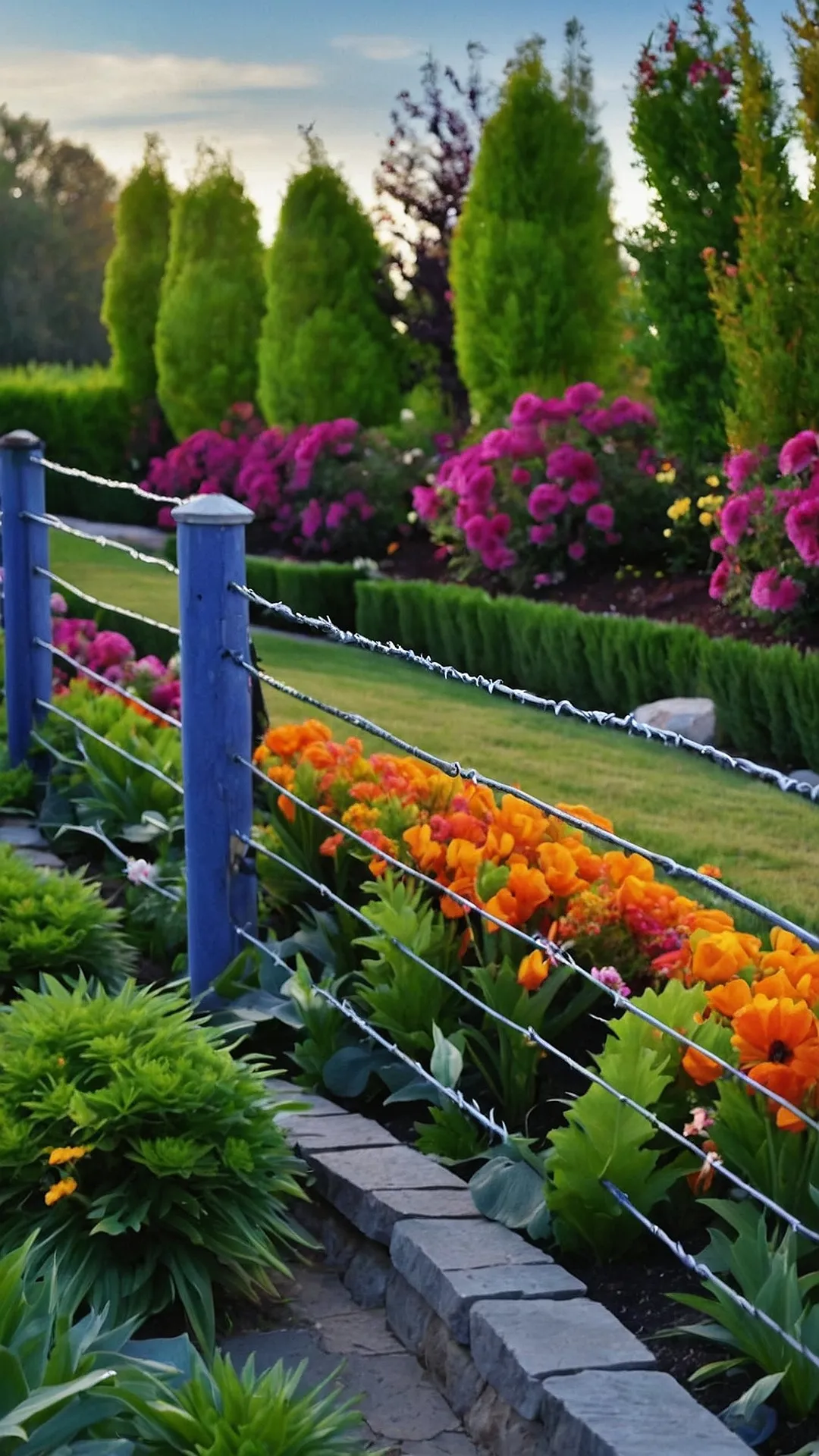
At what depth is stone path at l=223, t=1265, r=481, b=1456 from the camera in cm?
208

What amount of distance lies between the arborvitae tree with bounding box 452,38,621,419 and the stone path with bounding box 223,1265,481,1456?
34.6 feet

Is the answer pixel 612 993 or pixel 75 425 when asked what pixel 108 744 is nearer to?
pixel 612 993

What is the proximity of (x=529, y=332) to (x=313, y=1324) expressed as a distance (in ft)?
35.2

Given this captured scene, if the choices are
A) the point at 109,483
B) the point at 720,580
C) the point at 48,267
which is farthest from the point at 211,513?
the point at 48,267

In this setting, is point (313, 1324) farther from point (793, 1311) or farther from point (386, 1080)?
point (793, 1311)

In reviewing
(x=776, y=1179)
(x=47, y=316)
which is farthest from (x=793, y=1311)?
(x=47, y=316)

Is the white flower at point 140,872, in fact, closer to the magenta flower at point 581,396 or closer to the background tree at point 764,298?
the background tree at point 764,298

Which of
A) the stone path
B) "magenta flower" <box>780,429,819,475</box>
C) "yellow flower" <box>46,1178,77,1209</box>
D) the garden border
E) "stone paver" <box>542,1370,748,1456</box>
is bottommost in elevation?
the stone path

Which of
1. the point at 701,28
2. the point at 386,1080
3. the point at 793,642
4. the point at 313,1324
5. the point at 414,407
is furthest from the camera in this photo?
the point at 414,407

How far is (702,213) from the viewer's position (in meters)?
9.90

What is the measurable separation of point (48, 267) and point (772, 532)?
34.0m

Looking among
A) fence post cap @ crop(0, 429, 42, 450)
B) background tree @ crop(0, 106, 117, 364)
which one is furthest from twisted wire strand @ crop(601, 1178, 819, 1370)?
background tree @ crop(0, 106, 117, 364)

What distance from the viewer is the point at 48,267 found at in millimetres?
A: 38781

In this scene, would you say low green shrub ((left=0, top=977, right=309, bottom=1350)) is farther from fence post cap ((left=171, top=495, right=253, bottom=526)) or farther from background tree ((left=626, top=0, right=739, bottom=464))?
background tree ((left=626, top=0, right=739, bottom=464))
